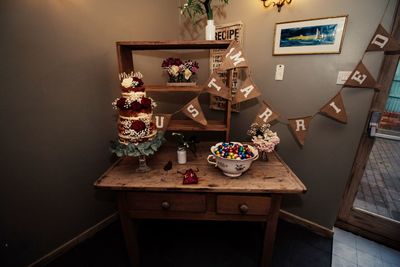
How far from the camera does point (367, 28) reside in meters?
1.24

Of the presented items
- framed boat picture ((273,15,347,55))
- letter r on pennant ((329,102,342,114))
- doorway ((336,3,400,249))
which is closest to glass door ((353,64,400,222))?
doorway ((336,3,400,249))

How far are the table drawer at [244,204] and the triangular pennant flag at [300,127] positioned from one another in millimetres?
739

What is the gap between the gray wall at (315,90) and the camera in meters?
1.28

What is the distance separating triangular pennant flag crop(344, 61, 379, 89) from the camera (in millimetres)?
1262

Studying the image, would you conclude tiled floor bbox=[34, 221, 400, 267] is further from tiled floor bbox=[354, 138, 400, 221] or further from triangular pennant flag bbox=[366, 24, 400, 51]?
triangular pennant flag bbox=[366, 24, 400, 51]

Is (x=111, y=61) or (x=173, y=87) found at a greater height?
(x=111, y=61)

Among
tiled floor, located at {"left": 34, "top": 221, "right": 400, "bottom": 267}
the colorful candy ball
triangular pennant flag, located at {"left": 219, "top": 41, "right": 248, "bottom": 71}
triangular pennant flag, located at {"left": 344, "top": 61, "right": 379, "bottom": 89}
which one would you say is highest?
triangular pennant flag, located at {"left": 219, "top": 41, "right": 248, "bottom": 71}

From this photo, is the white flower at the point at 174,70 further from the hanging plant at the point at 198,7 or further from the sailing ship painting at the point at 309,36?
the sailing ship painting at the point at 309,36

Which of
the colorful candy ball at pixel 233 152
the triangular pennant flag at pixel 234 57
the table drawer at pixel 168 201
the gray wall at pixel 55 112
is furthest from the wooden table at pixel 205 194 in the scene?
the triangular pennant flag at pixel 234 57

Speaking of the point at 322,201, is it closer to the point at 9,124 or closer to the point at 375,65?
the point at 375,65

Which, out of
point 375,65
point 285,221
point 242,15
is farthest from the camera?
point 285,221

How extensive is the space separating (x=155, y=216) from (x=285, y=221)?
4.62 ft

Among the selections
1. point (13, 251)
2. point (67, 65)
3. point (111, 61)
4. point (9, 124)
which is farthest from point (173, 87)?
point (13, 251)

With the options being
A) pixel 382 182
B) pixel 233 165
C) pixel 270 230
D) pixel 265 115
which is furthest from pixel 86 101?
pixel 382 182
